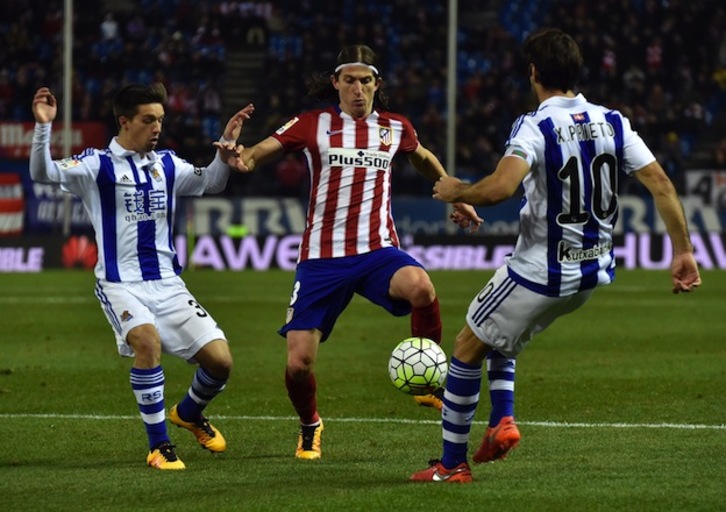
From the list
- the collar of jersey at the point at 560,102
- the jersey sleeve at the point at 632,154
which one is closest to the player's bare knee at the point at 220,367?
the collar of jersey at the point at 560,102

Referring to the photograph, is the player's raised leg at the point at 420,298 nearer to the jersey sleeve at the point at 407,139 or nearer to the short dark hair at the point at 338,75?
the jersey sleeve at the point at 407,139

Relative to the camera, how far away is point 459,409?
7016mm

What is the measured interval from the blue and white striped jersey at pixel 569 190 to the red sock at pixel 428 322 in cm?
151

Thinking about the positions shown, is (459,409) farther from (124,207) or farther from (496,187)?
(124,207)

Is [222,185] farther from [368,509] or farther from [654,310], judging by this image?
[654,310]

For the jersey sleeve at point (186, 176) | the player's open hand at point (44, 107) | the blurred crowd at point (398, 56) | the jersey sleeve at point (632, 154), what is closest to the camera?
the jersey sleeve at point (632, 154)

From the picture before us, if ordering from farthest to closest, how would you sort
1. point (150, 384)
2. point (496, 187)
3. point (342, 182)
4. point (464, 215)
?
point (342, 182) → point (464, 215) → point (150, 384) → point (496, 187)

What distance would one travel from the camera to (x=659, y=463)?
7527 mm

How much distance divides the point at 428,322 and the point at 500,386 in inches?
43.9

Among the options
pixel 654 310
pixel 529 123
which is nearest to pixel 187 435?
pixel 529 123

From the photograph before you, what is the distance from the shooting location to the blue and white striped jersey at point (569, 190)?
6742 millimetres

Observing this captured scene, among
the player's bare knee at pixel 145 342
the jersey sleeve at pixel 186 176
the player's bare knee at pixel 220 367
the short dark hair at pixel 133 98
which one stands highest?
the short dark hair at pixel 133 98

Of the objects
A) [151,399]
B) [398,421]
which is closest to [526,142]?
[151,399]

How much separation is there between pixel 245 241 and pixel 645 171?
20.3 meters
